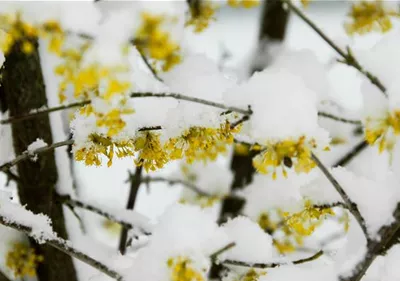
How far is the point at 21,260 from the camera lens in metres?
1.45

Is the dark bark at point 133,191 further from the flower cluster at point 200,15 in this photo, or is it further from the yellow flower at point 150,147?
the yellow flower at point 150,147

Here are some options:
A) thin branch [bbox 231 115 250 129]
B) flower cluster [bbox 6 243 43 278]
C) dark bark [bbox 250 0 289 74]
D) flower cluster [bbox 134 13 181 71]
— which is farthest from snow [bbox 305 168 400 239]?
dark bark [bbox 250 0 289 74]

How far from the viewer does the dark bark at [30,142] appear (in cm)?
144

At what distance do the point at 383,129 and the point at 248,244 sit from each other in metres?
0.48

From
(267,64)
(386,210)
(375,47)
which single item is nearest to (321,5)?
(267,64)

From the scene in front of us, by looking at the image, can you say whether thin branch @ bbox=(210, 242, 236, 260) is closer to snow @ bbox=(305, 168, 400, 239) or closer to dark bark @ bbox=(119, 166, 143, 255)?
snow @ bbox=(305, 168, 400, 239)

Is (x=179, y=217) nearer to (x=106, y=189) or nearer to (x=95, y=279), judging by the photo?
(x=95, y=279)

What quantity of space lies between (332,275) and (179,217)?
34 cm

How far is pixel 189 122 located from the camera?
97 centimetres

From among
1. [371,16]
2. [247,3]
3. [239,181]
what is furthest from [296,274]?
[239,181]

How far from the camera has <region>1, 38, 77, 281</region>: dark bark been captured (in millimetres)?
1437

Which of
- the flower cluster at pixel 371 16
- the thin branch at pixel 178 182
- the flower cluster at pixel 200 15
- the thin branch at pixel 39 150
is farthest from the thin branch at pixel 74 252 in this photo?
the flower cluster at pixel 371 16

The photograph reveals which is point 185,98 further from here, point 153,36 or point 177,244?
point 153,36

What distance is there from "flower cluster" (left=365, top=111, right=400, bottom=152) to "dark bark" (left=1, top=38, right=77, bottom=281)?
95cm
